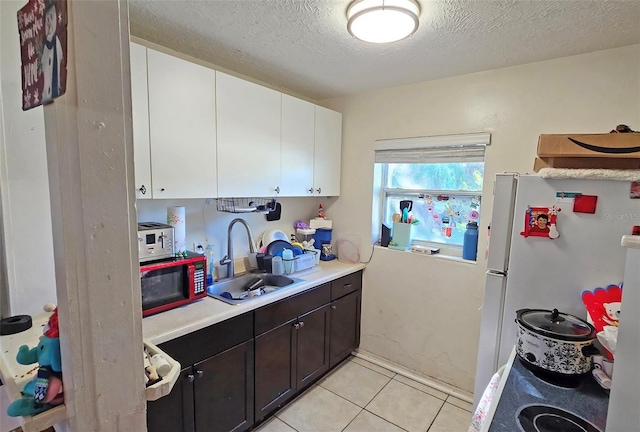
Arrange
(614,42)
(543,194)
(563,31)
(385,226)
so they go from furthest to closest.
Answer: (385,226) → (614,42) → (563,31) → (543,194)

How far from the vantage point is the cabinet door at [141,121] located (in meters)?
1.46

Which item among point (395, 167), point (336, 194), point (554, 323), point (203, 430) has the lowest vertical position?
point (203, 430)

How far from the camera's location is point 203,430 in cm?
162

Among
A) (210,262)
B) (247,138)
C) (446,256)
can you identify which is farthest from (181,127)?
(446,256)

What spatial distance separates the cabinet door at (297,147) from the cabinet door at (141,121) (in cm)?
92

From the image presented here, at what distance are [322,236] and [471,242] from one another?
1221mm

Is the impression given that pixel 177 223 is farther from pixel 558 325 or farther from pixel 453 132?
pixel 453 132

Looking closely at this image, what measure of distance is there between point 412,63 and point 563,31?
76 cm

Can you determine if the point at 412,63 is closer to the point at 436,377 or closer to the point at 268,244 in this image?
the point at 268,244

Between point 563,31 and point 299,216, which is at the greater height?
point 563,31

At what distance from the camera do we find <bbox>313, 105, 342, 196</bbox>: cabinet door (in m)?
2.54

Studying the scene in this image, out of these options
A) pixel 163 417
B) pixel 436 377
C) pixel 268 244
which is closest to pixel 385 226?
pixel 268 244

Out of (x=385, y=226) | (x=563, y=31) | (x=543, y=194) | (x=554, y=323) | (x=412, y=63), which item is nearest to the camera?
(x=554, y=323)

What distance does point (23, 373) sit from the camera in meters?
0.88
